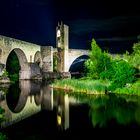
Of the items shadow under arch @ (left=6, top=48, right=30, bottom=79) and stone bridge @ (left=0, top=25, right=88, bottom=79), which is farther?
shadow under arch @ (left=6, top=48, right=30, bottom=79)

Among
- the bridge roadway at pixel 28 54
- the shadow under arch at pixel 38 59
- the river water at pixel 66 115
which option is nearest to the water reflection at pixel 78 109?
the river water at pixel 66 115

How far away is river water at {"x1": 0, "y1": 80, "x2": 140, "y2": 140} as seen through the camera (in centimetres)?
2052

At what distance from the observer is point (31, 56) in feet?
252

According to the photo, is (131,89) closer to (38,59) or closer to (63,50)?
(38,59)

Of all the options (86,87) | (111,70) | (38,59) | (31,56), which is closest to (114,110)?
(86,87)

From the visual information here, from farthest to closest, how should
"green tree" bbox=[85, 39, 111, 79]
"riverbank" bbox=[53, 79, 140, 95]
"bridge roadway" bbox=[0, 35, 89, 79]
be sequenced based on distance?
"bridge roadway" bbox=[0, 35, 89, 79] < "green tree" bbox=[85, 39, 111, 79] < "riverbank" bbox=[53, 79, 140, 95]

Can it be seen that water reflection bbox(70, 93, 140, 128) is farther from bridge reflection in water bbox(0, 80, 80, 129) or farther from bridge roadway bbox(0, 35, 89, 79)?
bridge roadway bbox(0, 35, 89, 79)

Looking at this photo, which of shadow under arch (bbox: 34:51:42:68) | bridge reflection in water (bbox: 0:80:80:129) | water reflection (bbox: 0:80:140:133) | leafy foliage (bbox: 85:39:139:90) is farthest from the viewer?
shadow under arch (bbox: 34:51:42:68)

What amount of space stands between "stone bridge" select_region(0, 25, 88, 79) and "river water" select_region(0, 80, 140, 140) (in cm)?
2445

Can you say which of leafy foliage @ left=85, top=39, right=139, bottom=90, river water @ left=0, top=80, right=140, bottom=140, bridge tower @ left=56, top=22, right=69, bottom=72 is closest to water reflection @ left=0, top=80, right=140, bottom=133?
river water @ left=0, top=80, right=140, bottom=140

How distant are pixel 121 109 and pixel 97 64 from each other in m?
22.6

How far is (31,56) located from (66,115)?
2053 inches

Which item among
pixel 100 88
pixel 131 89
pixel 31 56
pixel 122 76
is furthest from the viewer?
pixel 31 56

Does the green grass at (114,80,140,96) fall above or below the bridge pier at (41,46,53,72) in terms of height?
below
